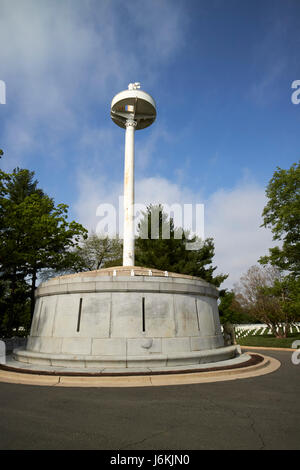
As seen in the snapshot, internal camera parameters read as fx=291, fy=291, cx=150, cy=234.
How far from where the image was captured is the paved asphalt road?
13.5ft

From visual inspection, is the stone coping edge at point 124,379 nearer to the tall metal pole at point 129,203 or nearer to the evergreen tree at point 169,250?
the tall metal pole at point 129,203

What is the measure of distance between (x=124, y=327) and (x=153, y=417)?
5454mm

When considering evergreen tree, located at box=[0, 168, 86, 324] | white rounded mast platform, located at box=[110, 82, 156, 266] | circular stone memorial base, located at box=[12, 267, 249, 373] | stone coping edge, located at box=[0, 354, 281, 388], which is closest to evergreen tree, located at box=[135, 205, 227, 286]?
evergreen tree, located at box=[0, 168, 86, 324]

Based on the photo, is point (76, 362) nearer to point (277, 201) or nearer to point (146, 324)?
point (146, 324)

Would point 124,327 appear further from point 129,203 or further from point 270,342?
point 270,342

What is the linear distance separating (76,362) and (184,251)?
25783 millimetres

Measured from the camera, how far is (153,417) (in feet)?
16.9

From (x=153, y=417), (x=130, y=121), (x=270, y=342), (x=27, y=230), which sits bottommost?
(x=153, y=417)

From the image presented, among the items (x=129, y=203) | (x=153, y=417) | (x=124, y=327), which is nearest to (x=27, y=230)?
(x=129, y=203)

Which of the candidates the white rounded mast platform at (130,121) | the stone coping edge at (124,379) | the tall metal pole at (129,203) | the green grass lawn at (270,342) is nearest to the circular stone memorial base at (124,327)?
the stone coping edge at (124,379)
